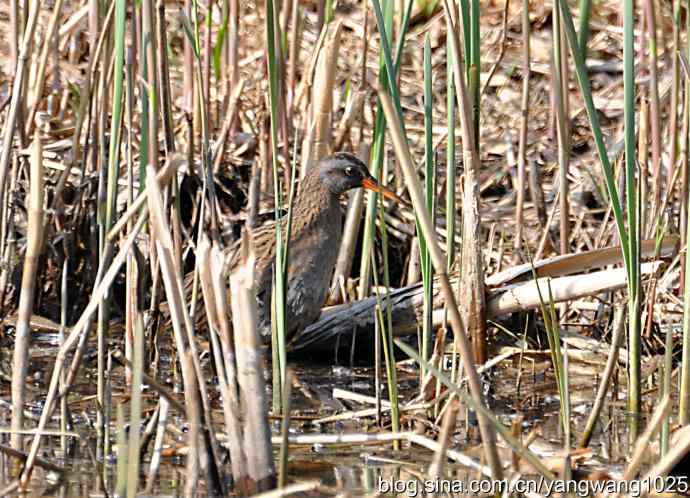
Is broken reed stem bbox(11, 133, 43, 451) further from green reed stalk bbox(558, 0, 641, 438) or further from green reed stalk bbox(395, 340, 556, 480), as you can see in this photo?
green reed stalk bbox(558, 0, 641, 438)

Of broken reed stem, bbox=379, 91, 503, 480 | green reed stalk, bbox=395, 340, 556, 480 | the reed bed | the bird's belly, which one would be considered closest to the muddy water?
the reed bed

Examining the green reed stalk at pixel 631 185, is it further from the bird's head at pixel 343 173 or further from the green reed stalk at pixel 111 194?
the bird's head at pixel 343 173

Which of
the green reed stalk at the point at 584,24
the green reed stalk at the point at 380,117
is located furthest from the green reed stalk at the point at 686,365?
the green reed stalk at the point at 380,117

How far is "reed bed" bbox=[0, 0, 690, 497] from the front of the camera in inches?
107

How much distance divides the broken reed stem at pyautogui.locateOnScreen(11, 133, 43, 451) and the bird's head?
2.08m

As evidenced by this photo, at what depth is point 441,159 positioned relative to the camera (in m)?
6.18

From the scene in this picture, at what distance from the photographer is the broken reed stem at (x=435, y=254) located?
2.26 meters

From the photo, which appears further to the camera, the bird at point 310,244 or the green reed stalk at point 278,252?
the bird at point 310,244

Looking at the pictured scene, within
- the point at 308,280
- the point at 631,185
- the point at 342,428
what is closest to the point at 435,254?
the point at 631,185

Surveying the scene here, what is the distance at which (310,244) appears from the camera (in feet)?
16.1

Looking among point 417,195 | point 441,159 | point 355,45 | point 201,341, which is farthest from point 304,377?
point 355,45

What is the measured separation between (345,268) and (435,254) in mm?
2858

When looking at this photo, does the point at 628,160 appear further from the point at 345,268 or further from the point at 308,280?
the point at 345,268

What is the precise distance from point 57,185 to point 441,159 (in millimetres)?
2164
